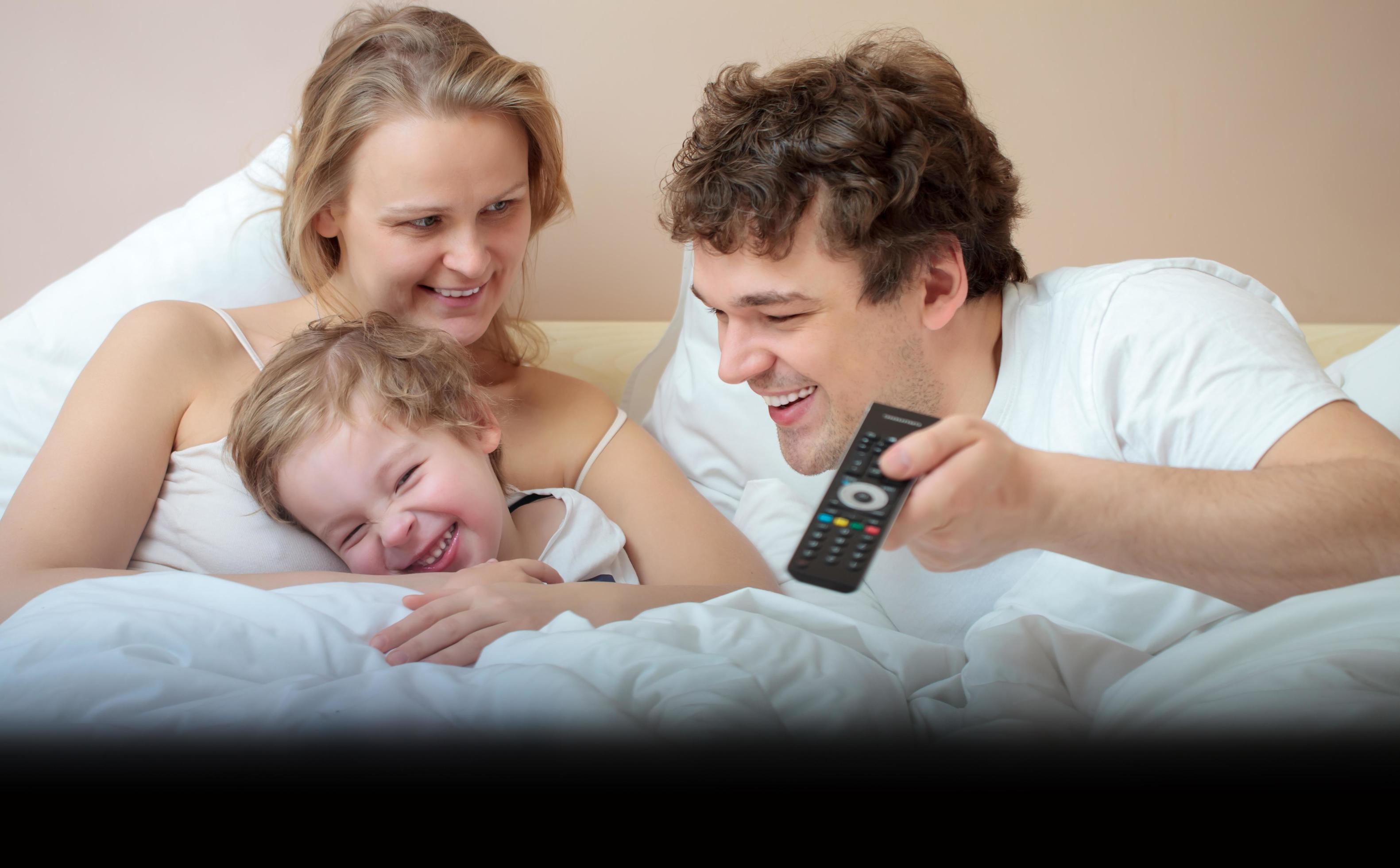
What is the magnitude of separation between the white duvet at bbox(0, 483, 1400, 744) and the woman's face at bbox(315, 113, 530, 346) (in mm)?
450

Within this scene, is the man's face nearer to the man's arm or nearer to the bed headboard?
the man's arm

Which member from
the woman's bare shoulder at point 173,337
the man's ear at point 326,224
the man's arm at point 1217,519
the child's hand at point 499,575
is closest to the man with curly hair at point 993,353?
the man's arm at point 1217,519

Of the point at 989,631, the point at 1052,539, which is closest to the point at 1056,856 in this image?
the point at 1052,539

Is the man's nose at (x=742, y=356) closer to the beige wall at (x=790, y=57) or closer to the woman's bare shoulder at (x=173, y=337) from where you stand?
the woman's bare shoulder at (x=173, y=337)

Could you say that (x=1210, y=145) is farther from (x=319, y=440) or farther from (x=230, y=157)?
(x=230, y=157)

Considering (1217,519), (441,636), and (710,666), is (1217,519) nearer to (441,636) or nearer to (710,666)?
(710,666)

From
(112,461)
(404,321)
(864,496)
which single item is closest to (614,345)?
(404,321)

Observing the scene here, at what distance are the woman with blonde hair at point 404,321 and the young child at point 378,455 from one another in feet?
0.19

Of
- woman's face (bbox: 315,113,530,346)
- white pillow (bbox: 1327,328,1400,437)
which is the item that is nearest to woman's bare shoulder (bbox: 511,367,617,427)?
woman's face (bbox: 315,113,530,346)

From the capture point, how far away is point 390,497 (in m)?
1.03

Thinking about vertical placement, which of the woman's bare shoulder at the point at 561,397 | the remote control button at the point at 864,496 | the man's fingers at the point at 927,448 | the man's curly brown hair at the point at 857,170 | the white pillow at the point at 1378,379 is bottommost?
the woman's bare shoulder at the point at 561,397

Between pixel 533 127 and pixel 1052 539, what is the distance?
32.3 inches

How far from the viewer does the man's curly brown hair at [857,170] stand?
1.00 m

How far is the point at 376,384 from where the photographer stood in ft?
3.42
